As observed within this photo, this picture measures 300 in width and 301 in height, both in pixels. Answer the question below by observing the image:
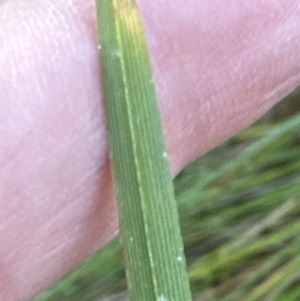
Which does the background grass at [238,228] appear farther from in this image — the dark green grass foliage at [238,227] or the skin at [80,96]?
the skin at [80,96]

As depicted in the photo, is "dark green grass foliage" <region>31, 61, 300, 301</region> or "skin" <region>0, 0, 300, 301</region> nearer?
"skin" <region>0, 0, 300, 301</region>

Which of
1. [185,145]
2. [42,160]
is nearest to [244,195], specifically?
[185,145]

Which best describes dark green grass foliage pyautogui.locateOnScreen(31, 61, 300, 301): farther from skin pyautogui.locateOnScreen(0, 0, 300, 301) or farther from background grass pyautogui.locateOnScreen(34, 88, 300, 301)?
skin pyautogui.locateOnScreen(0, 0, 300, 301)

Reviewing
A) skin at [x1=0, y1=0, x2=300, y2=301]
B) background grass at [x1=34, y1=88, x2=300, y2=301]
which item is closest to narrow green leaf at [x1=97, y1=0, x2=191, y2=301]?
skin at [x1=0, y1=0, x2=300, y2=301]

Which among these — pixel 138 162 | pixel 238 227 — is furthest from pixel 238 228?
pixel 138 162

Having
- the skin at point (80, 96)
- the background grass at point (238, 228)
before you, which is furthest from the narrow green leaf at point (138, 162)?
the background grass at point (238, 228)
